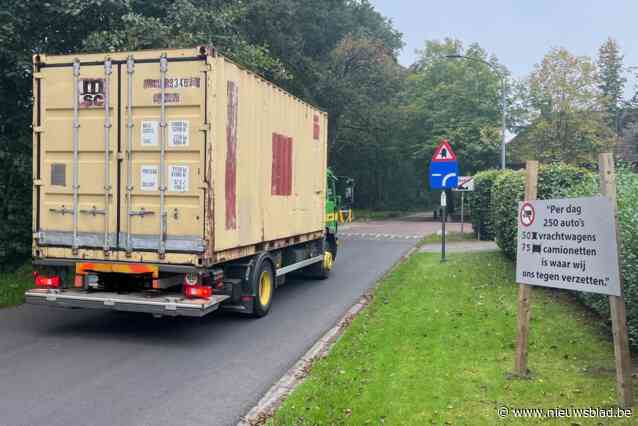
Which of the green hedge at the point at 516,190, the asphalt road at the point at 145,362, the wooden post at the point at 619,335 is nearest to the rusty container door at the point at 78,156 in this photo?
the asphalt road at the point at 145,362

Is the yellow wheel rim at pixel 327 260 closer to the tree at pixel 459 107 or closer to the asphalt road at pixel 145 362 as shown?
the asphalt road at pixel 145 362

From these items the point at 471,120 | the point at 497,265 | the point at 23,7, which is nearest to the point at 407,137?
A: the point at 471,120

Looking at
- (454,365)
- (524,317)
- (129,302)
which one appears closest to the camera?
(524,317)

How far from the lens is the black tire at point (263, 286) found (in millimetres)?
9367

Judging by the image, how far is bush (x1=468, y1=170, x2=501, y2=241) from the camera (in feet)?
66.1

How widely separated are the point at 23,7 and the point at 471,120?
35781 millimetres

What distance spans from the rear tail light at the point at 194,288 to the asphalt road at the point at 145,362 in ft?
2.17

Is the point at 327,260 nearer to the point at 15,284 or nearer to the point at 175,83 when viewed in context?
the point at 15,284

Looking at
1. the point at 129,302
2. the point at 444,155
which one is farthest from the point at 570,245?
the point at 444,155

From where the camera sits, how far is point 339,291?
1252cm

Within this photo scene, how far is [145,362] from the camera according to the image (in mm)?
7164

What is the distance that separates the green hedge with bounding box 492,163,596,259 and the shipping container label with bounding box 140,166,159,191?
6540mm

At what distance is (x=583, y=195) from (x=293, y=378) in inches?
222

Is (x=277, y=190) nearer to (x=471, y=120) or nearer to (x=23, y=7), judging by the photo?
(x=23, y=7)
